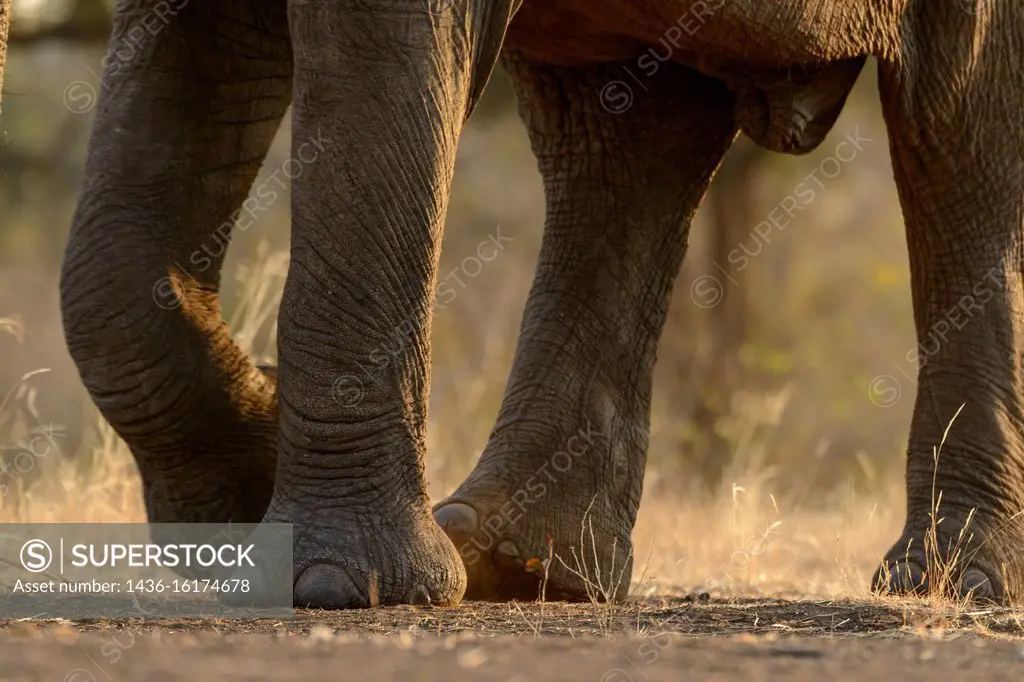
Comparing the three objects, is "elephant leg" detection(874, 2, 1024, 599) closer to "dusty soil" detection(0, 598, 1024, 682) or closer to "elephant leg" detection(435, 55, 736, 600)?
"elephant leg" detection(435, 55, 736, 600)

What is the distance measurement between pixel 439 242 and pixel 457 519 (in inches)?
37.6

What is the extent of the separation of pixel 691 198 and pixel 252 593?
82.4 inches

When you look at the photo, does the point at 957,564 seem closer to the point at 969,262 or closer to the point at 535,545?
the point at 969,262

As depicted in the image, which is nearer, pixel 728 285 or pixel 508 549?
pixel 508 549

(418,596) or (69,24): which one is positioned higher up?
(69,24)

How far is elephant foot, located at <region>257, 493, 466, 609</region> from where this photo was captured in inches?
145

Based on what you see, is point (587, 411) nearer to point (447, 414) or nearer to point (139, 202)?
point (139, 202)

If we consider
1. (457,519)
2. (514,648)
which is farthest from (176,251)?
(514,648)

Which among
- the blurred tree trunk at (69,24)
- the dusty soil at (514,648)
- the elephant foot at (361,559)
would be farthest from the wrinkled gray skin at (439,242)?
the blurred tree trunk at (69,24)

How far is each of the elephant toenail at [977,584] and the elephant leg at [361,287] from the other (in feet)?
5.63

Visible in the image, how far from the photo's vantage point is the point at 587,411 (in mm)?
5090

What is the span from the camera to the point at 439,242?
12.7ft

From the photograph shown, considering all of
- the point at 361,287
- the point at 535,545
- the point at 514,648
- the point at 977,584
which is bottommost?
the point at 514,648

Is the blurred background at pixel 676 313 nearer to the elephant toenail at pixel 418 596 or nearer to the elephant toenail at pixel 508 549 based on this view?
the elephant toenail at pixel 508 549
